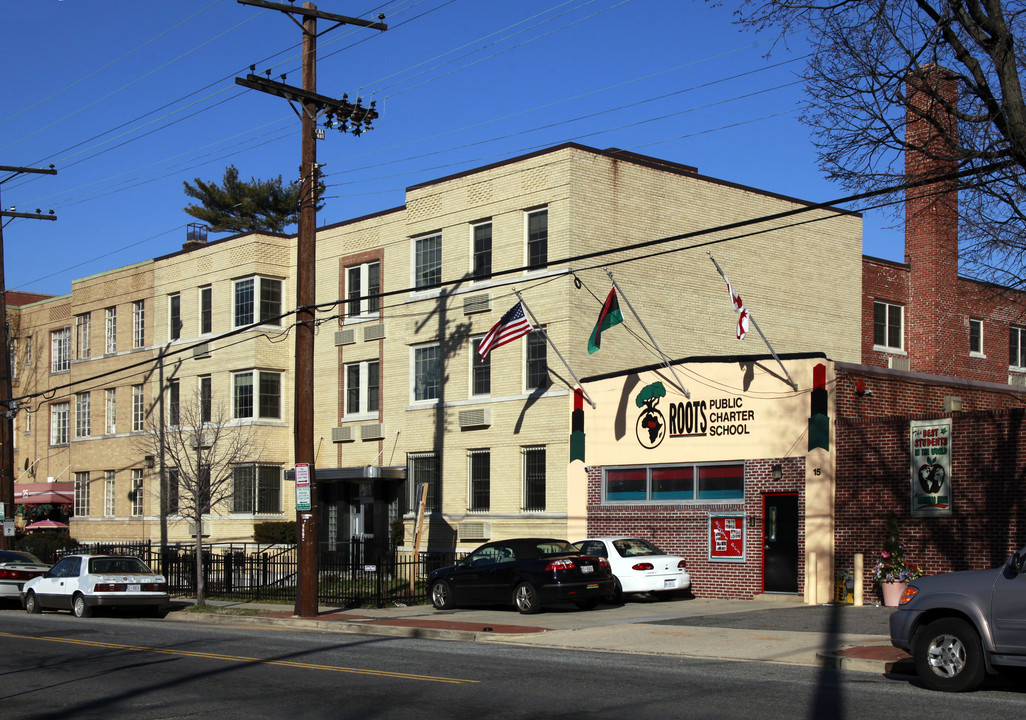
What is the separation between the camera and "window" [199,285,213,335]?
41.4 metres

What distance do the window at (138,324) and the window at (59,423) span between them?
7.05 metres

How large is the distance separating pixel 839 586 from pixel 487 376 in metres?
12.3

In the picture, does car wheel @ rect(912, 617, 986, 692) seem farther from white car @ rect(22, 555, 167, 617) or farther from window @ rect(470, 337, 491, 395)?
window @ rect(470, 337, 491, 395)

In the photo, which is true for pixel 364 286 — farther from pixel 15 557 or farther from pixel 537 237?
pixel 15 557

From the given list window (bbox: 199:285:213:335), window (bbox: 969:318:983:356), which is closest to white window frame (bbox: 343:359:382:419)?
window (bbox: 199:285:213:335)

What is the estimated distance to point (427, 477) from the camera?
34.2 meters

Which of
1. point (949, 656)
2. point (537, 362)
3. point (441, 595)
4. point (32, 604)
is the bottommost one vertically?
point (32, 604)

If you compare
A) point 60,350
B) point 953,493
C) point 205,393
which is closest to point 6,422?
point 205,393

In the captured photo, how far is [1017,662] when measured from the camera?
473 inches

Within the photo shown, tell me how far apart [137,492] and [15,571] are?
13866 mm

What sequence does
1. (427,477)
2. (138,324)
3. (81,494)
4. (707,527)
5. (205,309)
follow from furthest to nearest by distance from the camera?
(81,494) < (138,324) < (205,309) < (427,477) < (707,527)

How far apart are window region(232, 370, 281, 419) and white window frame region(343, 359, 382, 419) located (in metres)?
3.71

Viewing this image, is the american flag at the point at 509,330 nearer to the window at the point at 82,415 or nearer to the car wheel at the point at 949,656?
the car wheel at the point at 949,656

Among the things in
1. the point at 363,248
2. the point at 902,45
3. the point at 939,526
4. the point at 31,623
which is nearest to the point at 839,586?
the point at 939,526
